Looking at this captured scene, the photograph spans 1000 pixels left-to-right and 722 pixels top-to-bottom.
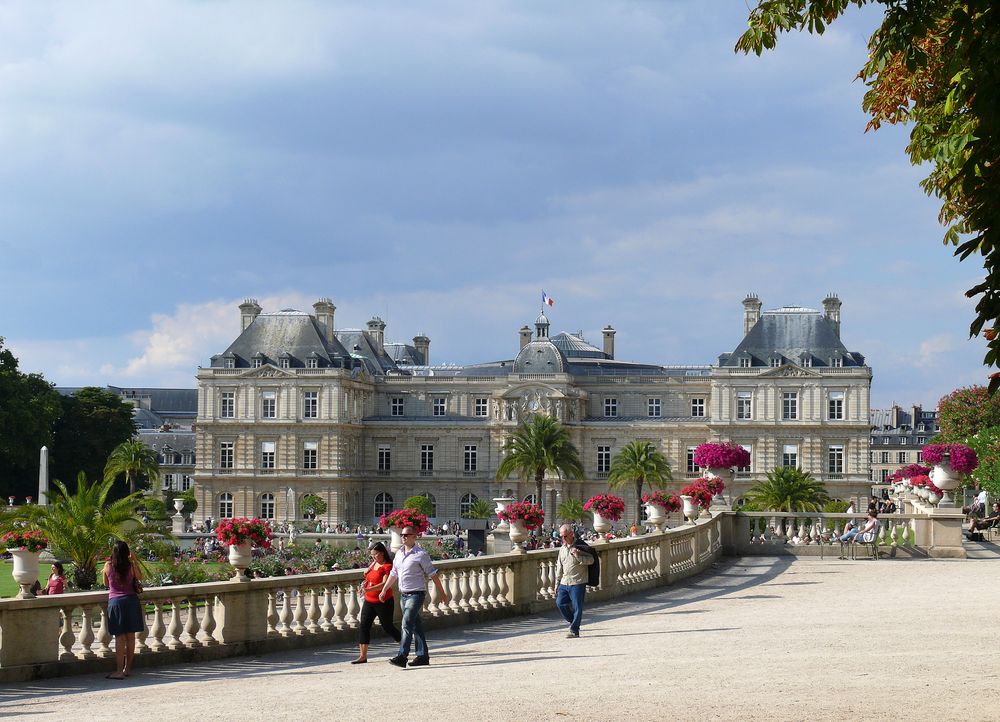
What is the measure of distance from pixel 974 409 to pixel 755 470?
45.4 feet

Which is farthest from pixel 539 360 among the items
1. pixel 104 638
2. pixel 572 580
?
pixel 104 638

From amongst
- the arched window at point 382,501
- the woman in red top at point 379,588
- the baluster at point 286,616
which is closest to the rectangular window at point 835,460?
the arched window at point 382,501

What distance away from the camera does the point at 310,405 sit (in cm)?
9325

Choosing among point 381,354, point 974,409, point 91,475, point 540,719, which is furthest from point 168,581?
point 381,354

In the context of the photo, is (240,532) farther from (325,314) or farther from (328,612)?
(325,314)

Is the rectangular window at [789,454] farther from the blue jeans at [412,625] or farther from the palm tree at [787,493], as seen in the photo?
the blue jeans at [412,625]

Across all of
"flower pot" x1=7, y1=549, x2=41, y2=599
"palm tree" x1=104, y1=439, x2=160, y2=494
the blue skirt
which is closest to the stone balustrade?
the blue skirt

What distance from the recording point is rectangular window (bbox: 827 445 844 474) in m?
88.2

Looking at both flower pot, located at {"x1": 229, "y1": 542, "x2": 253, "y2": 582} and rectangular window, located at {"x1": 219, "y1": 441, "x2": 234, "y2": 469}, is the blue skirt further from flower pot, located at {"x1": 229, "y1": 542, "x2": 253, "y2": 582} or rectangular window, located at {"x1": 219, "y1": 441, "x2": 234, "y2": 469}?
rectangular window, located at {"x1": 219, "y1": 441, "x2": 234, "y2": 469}

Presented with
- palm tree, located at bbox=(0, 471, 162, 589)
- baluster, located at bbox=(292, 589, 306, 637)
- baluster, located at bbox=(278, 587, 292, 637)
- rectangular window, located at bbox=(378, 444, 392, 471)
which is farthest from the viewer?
rectangular window, located at bbox=(378, 444, 392, 471)

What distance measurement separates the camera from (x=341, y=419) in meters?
93.0

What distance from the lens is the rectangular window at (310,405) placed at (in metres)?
93.1

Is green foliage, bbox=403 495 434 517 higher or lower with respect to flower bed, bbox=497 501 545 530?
lower

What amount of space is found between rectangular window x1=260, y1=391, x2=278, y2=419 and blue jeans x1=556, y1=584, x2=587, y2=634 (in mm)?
78286
